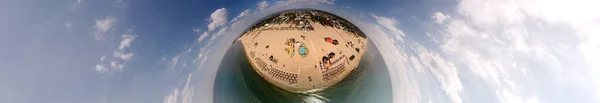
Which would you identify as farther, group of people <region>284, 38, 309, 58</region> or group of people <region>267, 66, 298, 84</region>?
group of people <region>284, 38, 309, 58</region>

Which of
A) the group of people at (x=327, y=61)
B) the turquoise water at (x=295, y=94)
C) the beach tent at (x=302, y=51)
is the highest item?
the beach tent at (x=302, y=51)

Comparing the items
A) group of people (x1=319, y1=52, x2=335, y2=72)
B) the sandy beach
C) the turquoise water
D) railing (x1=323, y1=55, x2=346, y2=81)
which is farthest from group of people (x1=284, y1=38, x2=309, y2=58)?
the turquoise water

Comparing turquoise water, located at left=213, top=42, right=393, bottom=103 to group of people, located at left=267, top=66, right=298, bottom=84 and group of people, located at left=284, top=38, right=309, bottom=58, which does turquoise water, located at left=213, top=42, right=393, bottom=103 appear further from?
group of people, located at left=284, top=38, right=309, bottom=58

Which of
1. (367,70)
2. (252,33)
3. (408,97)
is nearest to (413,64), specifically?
(408,97)

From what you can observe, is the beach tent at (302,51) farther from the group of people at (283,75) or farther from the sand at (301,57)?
the group of people at (283,75)

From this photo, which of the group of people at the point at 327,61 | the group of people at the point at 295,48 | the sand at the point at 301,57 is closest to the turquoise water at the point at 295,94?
the sand at the point at 301,57

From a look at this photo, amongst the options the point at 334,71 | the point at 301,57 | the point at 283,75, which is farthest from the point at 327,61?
the point at 283,75

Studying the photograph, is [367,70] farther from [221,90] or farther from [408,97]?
[221,90]

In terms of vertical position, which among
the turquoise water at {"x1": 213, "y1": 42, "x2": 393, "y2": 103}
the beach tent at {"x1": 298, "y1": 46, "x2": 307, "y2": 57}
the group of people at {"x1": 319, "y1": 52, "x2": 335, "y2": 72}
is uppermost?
the beach tent at {"x1": 298, "y1": 46, "x2": 307, "y2": 57}
